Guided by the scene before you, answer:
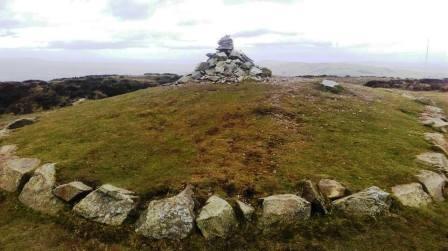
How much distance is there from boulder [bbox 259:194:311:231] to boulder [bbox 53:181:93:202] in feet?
36.9

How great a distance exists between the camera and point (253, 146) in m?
31.4

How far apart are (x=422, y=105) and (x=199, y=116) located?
29.1 metres

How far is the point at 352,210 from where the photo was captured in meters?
24.3

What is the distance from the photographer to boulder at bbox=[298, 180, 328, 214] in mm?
24328

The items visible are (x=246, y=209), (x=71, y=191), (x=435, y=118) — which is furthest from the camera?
(x=435, y=118)

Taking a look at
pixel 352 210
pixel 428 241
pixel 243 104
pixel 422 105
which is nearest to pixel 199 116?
pixel 243 104

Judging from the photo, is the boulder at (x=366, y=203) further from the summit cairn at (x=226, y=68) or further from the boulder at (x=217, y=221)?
the summit cairn at (x=226, y=68)

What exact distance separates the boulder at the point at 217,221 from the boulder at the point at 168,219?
25.8 inches

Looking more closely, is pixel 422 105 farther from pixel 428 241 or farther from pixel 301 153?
pixel 428 241

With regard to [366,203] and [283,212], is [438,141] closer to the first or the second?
[366,203]

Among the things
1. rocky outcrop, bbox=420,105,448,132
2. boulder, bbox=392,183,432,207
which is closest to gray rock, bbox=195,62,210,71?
rocky outcrop, bbox=420,105,448,132

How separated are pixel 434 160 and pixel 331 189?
33.5 feet

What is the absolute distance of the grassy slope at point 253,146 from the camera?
938 inches

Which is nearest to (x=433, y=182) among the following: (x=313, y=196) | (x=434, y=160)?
(x=434, y=160)
